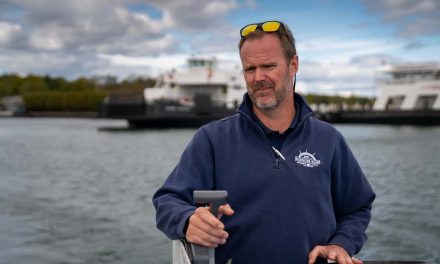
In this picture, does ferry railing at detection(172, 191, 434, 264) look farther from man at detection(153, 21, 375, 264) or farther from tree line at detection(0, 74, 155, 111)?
tree line at detection(0, 74, 155, 111)

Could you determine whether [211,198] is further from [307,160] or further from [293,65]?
[293,65]

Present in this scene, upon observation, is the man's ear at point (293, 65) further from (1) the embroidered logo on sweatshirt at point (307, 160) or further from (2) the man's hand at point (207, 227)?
(2) the man's hand at point (207, 227)

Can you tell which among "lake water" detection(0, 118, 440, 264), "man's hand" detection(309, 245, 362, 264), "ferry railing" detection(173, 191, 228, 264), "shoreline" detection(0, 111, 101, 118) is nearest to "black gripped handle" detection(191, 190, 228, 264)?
"ferry railing" detection(173, 191, 228, 264)

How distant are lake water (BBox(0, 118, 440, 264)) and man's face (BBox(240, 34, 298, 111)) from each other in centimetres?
330

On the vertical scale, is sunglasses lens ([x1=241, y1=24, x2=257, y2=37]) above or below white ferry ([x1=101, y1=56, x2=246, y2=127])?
above

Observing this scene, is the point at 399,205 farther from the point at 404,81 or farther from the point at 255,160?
the point at 404,81

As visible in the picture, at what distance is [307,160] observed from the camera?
195 centimetres

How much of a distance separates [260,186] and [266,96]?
32 centimetres

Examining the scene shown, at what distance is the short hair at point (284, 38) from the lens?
6.22 feet

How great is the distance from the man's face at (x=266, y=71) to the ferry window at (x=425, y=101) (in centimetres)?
4620

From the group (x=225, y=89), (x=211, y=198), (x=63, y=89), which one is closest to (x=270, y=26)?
(x=211, y=198)

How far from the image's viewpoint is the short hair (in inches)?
74.6

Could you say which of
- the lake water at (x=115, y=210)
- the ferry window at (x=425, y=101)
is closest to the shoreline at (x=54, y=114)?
the ferry window at (x=425, y=101)

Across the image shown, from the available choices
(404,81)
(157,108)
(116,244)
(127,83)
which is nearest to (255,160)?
(116,244)
